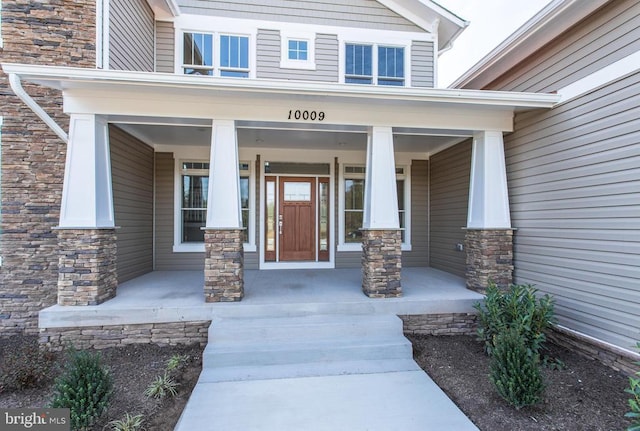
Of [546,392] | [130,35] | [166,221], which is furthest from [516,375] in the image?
[130,35]

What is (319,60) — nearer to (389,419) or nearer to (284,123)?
(284,123)

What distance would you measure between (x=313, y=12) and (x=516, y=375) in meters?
7.40

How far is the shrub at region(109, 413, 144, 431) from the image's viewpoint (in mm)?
2662

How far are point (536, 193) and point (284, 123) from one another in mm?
3880

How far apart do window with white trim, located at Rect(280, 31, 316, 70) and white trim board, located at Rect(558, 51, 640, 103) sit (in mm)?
4648

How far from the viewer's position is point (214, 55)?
6.78m

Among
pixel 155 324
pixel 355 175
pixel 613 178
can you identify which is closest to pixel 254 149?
pixel 355 175

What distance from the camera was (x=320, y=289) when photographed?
527 cm

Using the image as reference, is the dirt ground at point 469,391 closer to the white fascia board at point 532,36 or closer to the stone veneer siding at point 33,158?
the stone veneer siding at point 33,158

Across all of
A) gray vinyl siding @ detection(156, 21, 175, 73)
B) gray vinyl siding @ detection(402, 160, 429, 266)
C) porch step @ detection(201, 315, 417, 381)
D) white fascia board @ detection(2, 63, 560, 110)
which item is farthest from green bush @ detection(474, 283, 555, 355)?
gray vinyl siding @ detection(156, 21, 175, 73)

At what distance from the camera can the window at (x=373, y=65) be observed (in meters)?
7.19

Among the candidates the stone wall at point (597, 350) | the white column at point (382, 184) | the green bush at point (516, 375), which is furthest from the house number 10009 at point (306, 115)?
the stone wall at point (597, 350)

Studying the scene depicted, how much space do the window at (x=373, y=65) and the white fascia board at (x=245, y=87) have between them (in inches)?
115

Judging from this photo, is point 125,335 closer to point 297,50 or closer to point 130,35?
point 130,35
